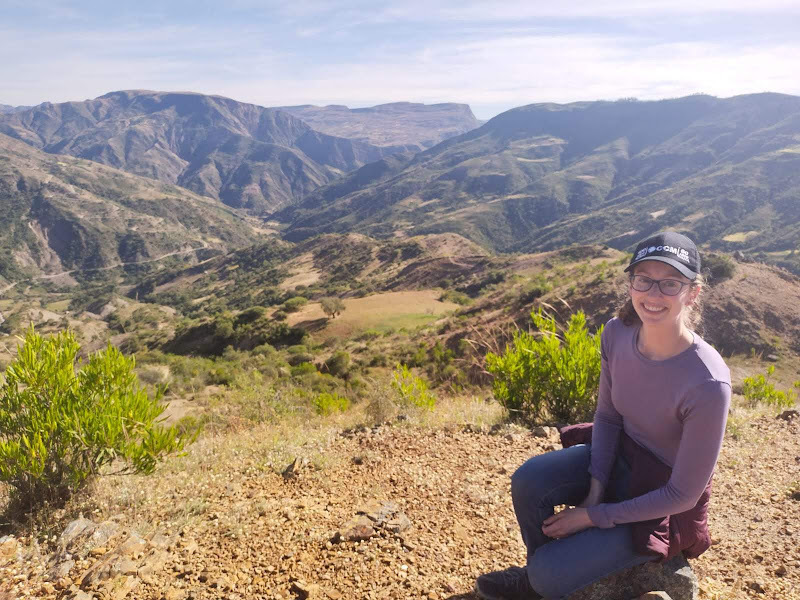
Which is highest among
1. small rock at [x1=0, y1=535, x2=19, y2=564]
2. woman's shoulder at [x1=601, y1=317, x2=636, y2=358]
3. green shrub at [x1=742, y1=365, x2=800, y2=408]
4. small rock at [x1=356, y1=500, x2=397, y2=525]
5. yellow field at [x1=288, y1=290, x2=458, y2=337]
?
woman's shoulder at [x1=601, y1=317, x2=636, y2=358]

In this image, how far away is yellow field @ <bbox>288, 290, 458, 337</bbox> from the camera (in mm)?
30572

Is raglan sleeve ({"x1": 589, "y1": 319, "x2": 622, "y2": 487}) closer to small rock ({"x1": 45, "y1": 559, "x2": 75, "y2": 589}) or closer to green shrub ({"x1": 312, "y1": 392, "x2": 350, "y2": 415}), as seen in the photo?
small rock ({"x1": 45, "y1": 559, "x2": 75, "y2": 589})

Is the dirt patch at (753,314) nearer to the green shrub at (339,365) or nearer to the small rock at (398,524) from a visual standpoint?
the green shrub at (339,365)

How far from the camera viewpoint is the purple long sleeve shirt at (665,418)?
2090 mm

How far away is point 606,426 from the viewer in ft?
8.91

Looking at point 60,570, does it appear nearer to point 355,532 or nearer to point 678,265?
point 355,532

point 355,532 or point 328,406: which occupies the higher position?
point 355,532

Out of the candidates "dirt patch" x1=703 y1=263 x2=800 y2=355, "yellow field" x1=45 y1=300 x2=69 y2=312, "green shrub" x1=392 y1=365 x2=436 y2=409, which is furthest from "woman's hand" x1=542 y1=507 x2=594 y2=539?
"yellow field" x1=45 y1=300 x2=69 y2=312

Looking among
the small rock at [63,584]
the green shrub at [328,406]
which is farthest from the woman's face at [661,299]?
the green shrub at [328,406]

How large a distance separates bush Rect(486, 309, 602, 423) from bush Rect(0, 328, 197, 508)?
369 centimetres

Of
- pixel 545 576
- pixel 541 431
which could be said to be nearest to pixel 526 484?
pixel 545 576

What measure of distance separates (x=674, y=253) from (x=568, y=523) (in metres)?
1.50

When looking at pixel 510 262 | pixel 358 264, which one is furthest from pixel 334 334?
pixel 358 264

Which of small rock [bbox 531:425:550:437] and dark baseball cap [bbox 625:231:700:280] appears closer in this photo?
dark baseball cap [bbox 625:231:700:280]
